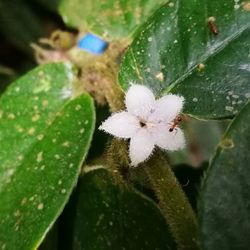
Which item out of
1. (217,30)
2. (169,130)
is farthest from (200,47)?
(169,130)

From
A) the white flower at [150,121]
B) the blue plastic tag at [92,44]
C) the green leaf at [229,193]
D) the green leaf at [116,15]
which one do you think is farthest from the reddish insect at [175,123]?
the blue plastic tag at [92,44]

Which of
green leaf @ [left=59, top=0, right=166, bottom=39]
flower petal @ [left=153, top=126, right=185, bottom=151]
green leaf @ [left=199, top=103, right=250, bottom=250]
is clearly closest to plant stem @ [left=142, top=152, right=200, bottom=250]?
flower petal @ [left=153, top=126, right=185, bottom=151]

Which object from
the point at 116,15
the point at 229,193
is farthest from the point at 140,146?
the point at 116,15

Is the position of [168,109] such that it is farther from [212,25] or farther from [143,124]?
[212,25]

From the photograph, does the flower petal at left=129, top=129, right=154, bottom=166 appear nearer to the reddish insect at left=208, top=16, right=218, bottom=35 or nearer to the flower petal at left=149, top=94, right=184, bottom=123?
the flower petal at left=149, top=94, right=184, bottom=123

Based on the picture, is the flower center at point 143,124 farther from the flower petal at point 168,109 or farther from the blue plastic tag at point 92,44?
the blue plastic tag at point 92,44

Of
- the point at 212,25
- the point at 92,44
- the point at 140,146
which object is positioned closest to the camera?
the point at 140,146
